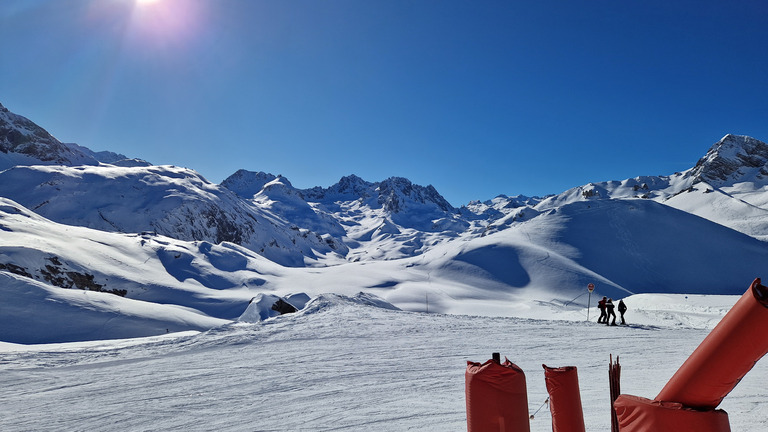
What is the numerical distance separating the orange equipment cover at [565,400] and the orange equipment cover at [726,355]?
161 centimetres

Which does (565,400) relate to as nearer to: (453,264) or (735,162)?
(453,264)

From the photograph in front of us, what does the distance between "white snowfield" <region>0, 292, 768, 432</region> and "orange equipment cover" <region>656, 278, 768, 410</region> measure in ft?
15.9

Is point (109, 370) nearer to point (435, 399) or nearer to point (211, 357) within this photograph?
point (211, 357)

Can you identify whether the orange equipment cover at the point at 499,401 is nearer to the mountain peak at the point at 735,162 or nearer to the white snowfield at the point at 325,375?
the white snowfield at the point at 325,375

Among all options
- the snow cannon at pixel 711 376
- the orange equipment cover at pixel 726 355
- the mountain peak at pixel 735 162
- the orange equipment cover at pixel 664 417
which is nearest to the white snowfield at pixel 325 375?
the orange equipment cover at pixel 664 417

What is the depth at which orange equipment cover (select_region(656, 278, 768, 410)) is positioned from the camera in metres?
1.82

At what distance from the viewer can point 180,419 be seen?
318 inches

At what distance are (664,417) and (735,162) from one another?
248 meters

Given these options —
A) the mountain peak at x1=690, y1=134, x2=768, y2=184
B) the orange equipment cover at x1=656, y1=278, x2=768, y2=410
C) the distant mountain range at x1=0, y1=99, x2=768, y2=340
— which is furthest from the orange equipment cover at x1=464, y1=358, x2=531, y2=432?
the mountain peak at x1=690, y1=134, x2=768, y2=184

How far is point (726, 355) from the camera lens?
1.95 metres

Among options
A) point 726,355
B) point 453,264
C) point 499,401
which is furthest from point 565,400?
point 453,264

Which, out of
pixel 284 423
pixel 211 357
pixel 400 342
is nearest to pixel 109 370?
pixel 211 357

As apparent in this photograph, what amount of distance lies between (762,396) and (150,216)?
130661mm

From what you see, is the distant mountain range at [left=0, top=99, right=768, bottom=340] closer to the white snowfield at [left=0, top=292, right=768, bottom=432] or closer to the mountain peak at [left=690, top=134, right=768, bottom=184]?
the white snowfield at [left=0, top=292, right=768, bottom=432]
